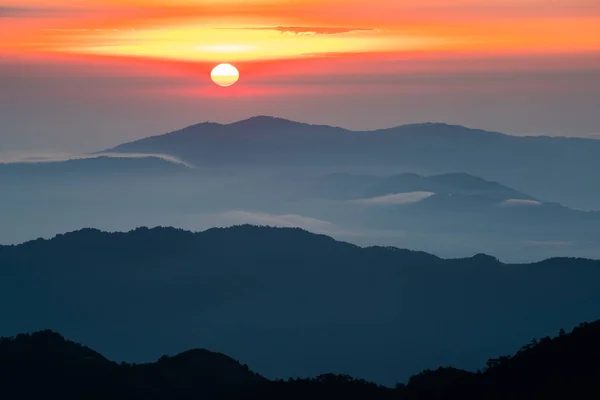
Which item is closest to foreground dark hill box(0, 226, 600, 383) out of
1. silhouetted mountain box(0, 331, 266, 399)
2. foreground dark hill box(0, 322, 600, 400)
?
silhouetted mountain box(0, 331, 266, 399)

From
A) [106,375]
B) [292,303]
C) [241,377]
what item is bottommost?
[241,377]

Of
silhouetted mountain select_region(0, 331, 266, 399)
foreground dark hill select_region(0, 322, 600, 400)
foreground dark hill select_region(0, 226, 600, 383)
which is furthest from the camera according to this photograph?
foreground dark hill select_region(0, 226, 600, 383)

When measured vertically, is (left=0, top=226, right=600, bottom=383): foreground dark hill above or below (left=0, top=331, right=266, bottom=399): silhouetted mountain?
above

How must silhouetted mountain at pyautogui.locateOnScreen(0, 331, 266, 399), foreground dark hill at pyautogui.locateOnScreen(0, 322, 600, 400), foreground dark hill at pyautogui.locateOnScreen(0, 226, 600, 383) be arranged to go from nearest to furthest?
foreground dark hill at pyautogui.locateOnScreen(0, 322, 600, 400)
silhouetted mountain at pyautogui.locateOnScreen(0, 331, 266, 399)
foreground dark hill at pyautogui.locateOnScreen(0, 226, 600, 383)

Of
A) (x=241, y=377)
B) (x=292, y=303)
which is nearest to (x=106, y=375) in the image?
(x=241, y=377)

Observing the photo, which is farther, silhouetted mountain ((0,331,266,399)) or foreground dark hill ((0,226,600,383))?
foreground dark hill ((0,226,600,383))

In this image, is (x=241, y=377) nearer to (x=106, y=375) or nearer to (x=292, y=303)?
(x=106, y=375)

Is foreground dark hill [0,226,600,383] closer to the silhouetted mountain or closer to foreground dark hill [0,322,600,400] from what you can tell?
Answer: the silhouetted mountain
